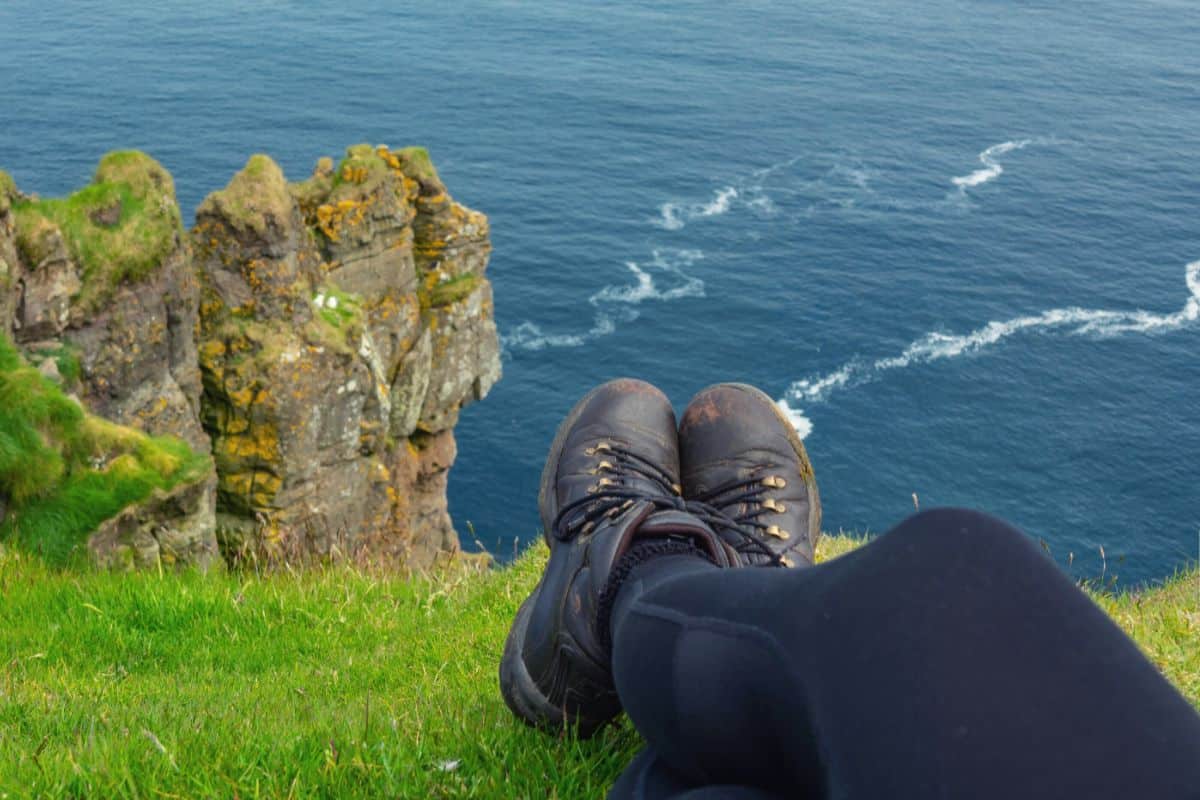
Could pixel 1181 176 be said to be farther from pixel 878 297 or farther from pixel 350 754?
pixel 350 754

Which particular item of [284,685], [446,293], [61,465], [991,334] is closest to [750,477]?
[284,685]

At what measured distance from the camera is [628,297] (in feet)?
258

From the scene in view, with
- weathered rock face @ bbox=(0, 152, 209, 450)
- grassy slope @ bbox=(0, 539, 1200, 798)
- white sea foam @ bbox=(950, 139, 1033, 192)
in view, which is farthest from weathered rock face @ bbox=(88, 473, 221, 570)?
white sea foam @ bbox=(950, 139, 1033, 192)

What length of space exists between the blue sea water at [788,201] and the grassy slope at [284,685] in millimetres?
43899

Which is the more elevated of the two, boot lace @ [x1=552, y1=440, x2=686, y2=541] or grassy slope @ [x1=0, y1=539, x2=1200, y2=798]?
boot lace @ [x1=552, y1=440, x2=686, y2=541]

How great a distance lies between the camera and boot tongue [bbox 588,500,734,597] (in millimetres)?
4961

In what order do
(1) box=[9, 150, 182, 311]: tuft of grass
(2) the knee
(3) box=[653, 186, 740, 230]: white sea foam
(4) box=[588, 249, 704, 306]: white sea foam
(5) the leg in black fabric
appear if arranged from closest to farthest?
1. (2) the knee
2. (5) the leg in black fabric
3. (1) box=[9, 150, 182, 311]: tuft of grass
4. (4) box=[588, 249, 704, 306]: white sea foam
5. (3) box=[653, 186, 740, 230]: white sea foam

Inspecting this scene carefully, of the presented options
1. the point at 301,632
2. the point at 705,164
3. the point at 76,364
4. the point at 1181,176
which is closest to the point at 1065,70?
the point at 1181,176

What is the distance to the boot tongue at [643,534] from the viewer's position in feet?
16.3

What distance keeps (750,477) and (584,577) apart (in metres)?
1.95

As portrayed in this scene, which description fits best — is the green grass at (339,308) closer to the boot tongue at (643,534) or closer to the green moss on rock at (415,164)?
the green moss on rock at (415,164)

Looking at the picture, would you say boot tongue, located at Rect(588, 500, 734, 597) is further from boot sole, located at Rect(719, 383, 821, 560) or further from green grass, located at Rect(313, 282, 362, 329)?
green grass, located at Rect(313, 282, 362, 329)

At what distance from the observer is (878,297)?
80.0 m

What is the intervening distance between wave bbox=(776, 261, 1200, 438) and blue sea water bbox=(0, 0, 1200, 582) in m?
0.25
